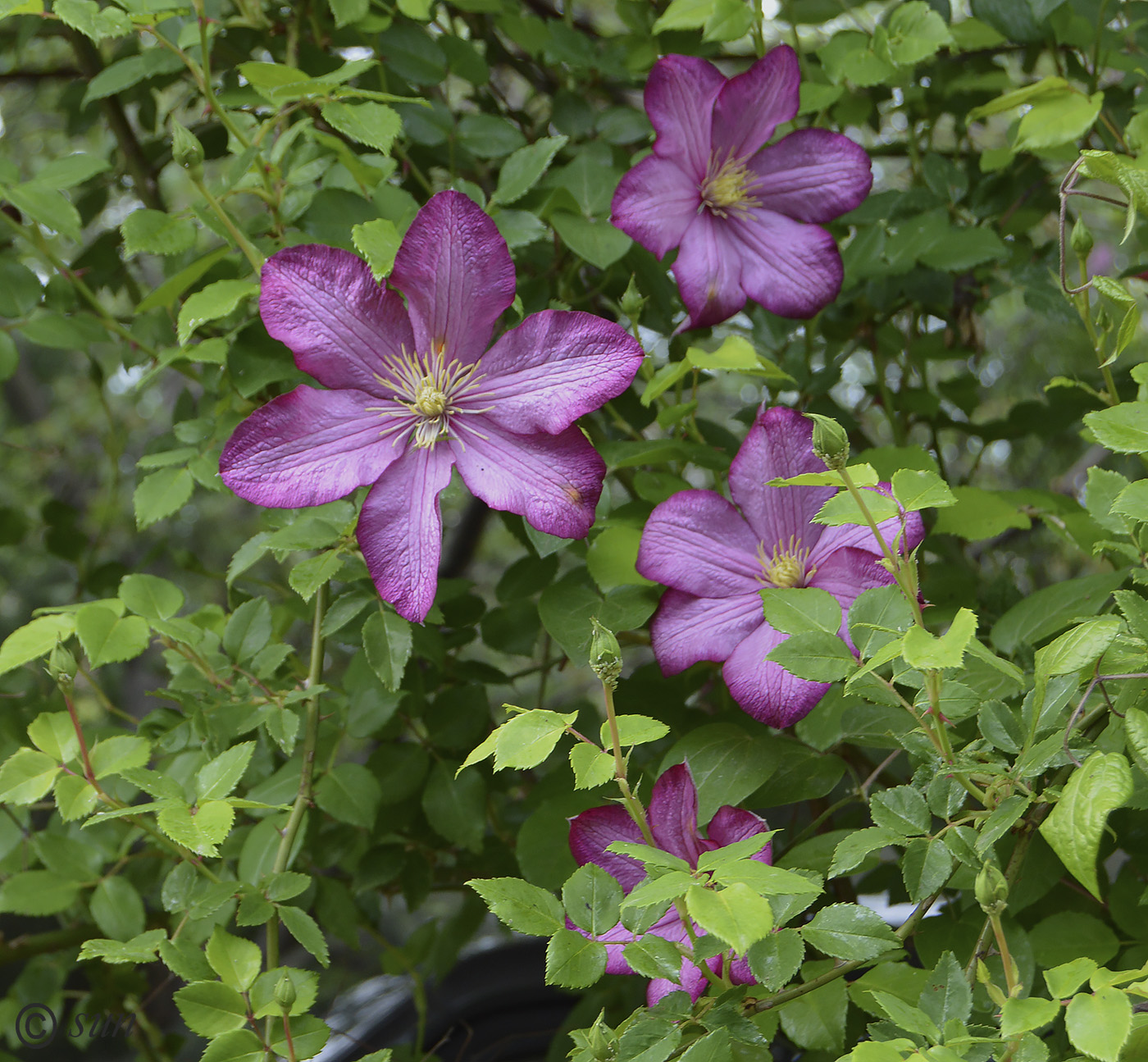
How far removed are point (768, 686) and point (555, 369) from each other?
206 millimetres

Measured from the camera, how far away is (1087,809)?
34cm

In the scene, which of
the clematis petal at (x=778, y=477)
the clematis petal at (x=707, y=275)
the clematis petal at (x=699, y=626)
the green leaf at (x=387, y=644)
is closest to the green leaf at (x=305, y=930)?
the green leaf at (x=387, y=644)

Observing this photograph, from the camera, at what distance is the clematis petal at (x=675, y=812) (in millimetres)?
532

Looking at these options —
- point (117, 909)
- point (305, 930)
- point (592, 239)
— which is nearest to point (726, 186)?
point (592, 239)

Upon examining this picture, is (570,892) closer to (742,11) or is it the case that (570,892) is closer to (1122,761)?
(1122,761)

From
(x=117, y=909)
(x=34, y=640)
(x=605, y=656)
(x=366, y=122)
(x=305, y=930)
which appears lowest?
(x=117, y=909)

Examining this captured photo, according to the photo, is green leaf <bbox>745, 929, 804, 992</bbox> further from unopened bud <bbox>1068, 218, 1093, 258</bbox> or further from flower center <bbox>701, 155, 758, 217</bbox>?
flower center <bbox>701, 155, 758, 217</bbox>

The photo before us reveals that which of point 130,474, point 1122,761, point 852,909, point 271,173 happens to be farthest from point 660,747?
point 130,474

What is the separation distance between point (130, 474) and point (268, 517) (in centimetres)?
177

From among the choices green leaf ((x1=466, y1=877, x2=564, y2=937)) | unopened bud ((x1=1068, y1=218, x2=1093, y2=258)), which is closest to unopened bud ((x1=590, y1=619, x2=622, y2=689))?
green leaf ((x1=466, y1=877, x2=564, y2=937))

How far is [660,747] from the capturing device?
0.66 meters

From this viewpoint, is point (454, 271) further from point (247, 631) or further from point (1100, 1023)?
point (1100, 1023)

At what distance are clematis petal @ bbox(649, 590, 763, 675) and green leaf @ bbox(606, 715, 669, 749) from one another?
16cm

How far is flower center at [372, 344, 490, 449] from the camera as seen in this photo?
1.89ft
